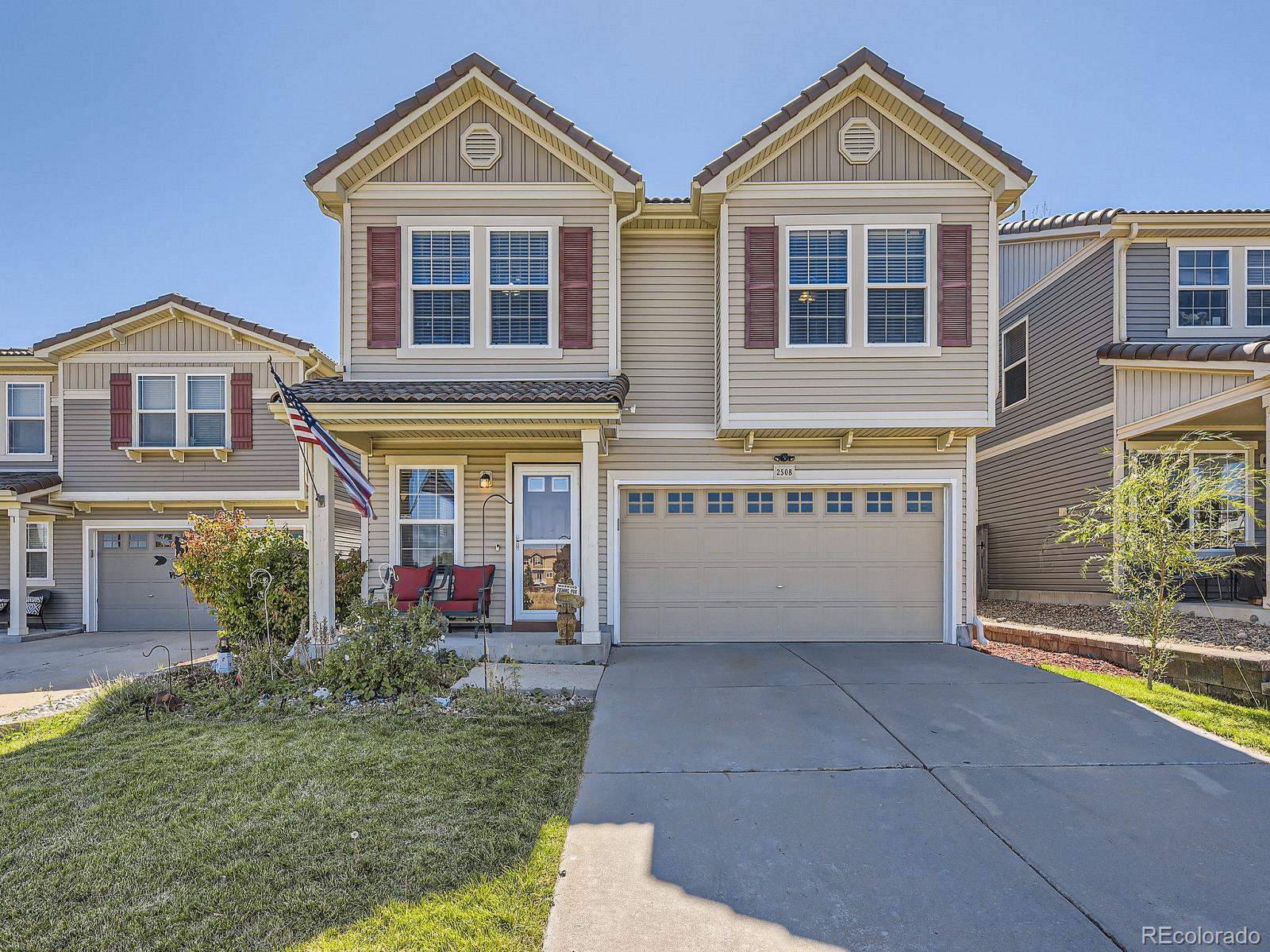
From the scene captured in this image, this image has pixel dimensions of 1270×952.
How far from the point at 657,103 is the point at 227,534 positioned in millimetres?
8891

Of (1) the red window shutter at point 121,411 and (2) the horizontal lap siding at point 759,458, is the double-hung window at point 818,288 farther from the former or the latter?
(1) the red window shutter at point 121,411

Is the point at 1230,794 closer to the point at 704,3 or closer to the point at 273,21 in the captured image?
the point at 704,3

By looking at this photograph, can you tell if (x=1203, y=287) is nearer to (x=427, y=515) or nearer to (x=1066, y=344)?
(x=1066, y=344)

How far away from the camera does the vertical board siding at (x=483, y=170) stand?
796 cm

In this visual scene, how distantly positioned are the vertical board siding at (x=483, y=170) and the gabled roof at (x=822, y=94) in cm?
180

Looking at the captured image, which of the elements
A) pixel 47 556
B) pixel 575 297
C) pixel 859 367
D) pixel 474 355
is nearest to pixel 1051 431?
pixel 859 367

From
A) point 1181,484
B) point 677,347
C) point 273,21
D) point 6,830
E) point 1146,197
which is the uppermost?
point 273,21

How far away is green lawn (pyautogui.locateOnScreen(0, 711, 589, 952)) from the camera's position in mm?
2611

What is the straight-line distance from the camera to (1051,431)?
1131cm

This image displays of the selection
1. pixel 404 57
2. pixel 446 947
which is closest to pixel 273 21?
pixel 404 57

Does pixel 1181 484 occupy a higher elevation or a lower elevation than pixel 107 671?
higher

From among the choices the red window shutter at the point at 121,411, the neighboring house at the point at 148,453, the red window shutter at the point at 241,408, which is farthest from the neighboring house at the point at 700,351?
the red window shutter at the point at 121,411

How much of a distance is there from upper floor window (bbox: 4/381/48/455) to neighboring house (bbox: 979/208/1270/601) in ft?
61.4

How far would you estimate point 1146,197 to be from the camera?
34.9 ft
